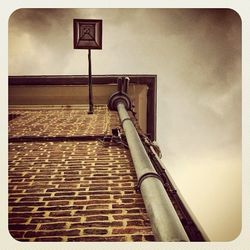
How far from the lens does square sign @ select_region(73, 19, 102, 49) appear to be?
4.09 meters

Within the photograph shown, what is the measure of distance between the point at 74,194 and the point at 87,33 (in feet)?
7.86

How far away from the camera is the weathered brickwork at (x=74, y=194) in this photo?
2.61m

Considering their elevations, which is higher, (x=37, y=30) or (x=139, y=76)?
(x=37, y=30)

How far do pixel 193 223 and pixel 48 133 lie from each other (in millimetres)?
2521

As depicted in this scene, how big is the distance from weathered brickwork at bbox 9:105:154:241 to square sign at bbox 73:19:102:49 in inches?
56.6

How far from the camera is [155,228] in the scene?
244cm

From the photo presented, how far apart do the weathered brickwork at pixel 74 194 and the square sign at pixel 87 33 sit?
56.6 inches

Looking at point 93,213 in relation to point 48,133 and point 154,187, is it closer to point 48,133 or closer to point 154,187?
point 154,187

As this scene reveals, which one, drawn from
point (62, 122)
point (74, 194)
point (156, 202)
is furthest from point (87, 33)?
point (156, 202)

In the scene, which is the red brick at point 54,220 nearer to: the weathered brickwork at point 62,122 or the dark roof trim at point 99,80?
the weathered brickwork at point 62,122

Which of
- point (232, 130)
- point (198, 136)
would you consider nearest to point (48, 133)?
point (198, 136)

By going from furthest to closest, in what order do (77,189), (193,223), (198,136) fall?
(198,136) → (77,189) → (193,223)

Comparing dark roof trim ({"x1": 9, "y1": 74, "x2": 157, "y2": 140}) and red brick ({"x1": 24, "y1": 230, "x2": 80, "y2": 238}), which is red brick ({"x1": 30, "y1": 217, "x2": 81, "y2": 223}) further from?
dark roof trim ({"x1": 9, "y1": 74, "x2": 157, "y2": 140})

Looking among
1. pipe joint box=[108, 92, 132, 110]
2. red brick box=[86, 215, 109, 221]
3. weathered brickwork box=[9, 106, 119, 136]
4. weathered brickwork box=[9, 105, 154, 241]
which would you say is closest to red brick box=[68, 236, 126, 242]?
weathered brickwork box=[9, 105, 154, 241]
